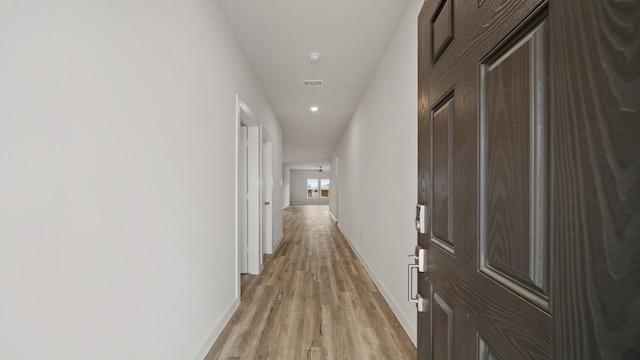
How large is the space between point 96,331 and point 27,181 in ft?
1.86

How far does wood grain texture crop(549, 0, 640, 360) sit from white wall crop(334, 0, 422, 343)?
1.50 metres

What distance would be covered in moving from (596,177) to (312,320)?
2.27 meters

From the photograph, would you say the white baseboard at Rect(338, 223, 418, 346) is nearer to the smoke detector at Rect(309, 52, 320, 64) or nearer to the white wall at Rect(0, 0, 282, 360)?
the white wall at Rect(0, 0, 282, 360)

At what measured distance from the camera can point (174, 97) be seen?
1.42 metres

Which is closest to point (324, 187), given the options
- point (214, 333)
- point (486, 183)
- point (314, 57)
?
point (314, 57)

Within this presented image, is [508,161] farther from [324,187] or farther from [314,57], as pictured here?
[324,187]

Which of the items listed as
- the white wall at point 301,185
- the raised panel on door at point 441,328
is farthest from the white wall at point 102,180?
the white wall at point 301,185

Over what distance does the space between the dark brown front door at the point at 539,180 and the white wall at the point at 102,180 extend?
3.90 feet

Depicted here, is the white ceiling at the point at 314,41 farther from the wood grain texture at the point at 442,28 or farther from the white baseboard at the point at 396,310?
the white baseboard at the point at 396,310

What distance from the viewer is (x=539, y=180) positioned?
472 mm

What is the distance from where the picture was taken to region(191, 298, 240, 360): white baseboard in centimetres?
167

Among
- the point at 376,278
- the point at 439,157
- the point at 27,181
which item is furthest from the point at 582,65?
the point at 376,278

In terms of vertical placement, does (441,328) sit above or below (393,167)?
below

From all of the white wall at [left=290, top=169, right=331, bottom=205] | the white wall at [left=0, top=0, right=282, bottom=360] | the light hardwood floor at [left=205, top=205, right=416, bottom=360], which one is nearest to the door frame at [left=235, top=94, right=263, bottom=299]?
the light hardwood floor at [left=205, top=205, right=416, bottom=360]
